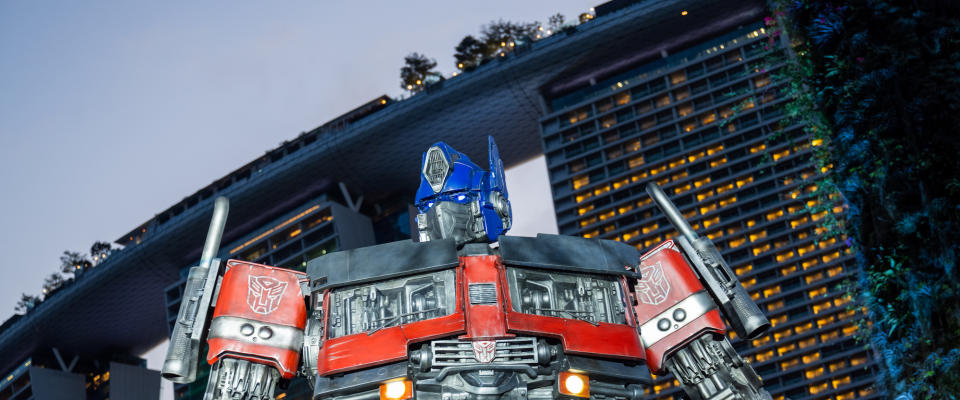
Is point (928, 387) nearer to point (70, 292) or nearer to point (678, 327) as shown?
point (678, 327)

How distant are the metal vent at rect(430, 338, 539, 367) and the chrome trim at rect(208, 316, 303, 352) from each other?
1.63 meters

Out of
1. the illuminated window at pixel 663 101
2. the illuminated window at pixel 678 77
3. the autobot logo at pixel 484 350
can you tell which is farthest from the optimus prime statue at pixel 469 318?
the illuminated window at pixel 678 77

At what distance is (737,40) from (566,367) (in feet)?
185

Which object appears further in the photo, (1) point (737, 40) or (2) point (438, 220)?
(1) point (737, 40)

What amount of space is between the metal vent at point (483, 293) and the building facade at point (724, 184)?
44156 millimetres

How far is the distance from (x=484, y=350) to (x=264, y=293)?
2.46 m

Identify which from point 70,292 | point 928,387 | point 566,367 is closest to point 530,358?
point 566,367

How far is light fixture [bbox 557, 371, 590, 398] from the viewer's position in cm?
860

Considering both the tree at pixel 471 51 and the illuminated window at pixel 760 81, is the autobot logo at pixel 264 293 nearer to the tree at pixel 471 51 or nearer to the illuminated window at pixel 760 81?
the illuminated window at pixel 760 81

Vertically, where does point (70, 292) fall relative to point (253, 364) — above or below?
above

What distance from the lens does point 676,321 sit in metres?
9.92

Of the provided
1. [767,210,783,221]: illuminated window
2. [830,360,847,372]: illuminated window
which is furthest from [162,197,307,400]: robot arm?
[767,210,783,221]: illuminated window

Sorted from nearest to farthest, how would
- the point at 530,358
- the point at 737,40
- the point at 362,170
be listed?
the point at 530,358 → the point at 737,40 → the point at 362,170

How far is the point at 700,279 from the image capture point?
1025 centimetres
